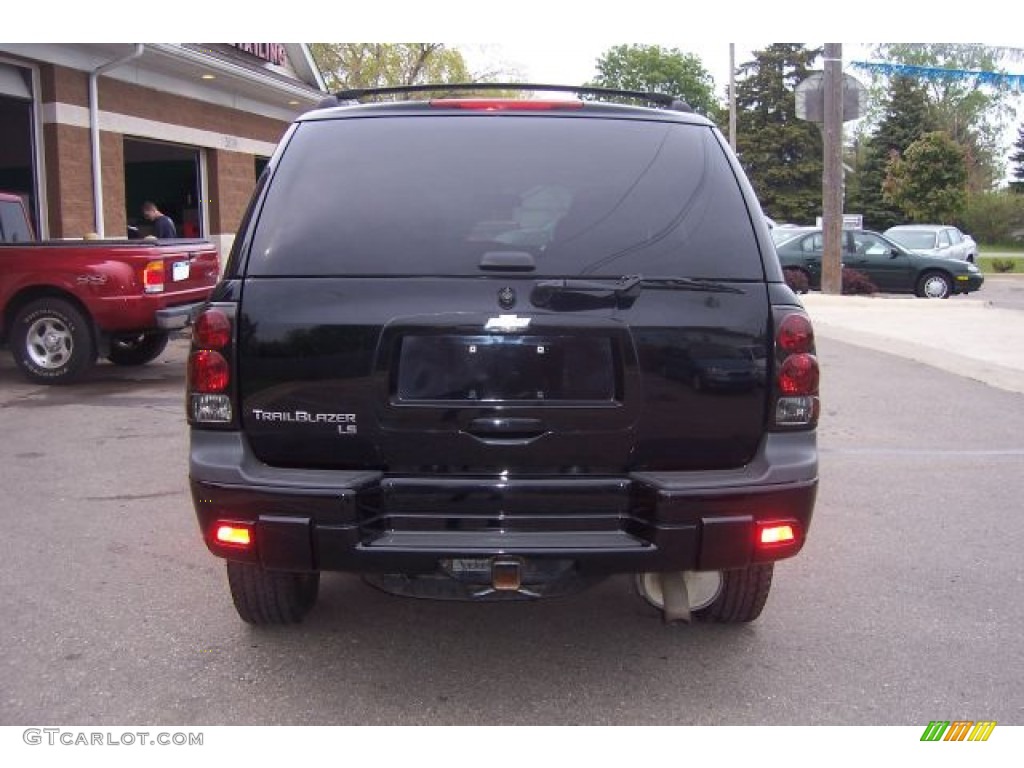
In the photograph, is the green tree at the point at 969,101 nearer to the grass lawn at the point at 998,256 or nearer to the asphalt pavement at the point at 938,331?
the grass lawn at the point at 998,256

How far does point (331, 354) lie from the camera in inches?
120

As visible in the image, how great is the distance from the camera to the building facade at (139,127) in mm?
13516

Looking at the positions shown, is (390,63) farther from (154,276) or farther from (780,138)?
(154,276)

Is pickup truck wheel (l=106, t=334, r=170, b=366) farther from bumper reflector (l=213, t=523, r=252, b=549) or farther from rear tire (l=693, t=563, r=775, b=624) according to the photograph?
rear tire (l=693, t=563, r=775, b=624)

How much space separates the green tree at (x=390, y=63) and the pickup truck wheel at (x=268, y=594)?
35298 mm

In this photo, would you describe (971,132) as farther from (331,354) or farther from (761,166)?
(331,354)

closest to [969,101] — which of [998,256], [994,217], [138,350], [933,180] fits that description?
[994,217]

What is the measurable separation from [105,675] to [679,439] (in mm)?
2192

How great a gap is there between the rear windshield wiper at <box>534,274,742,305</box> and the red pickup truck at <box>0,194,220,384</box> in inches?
281

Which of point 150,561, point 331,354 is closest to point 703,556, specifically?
point 331,354

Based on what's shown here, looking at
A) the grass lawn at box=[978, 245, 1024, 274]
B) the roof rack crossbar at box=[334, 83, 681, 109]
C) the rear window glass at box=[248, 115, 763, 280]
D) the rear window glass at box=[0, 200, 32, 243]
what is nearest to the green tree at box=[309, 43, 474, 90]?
the grass lawn at box=[978, 245, 1024, 274]

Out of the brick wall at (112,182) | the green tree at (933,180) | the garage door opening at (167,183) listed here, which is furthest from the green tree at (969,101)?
the brick wall at (112,182)

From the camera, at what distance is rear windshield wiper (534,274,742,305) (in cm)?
302

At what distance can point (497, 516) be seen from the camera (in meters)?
3.00
